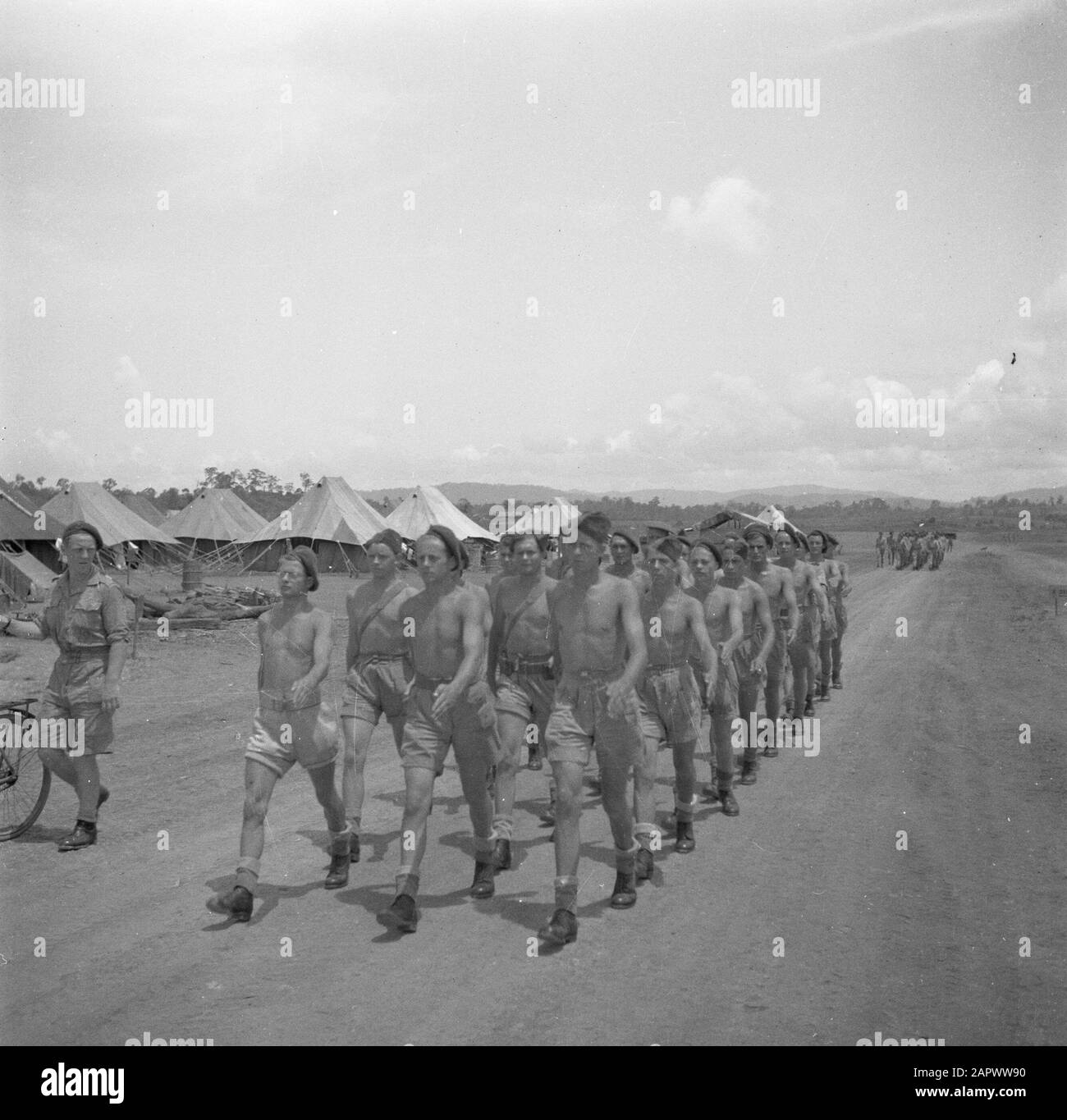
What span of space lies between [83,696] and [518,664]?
9.63ft

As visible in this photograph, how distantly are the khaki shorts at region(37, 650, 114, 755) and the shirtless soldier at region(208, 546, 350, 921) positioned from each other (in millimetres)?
1491

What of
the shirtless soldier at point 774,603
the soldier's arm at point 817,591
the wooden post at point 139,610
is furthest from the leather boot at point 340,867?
the wooden post at point 139,610

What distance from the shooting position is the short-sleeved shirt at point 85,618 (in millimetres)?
7027

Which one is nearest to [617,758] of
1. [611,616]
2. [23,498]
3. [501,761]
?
[611,616]

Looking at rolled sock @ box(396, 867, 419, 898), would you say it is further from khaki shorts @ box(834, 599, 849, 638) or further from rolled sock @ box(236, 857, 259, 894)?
khaki shorts @ box(834, 599, 849, 638)

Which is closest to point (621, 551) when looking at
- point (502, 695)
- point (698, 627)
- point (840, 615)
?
point (698, 627)

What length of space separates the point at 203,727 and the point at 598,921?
21.8 feet

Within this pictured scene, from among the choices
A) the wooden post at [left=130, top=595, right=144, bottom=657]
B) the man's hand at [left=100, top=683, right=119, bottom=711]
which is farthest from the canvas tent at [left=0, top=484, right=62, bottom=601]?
the man's hand at [left=100, top=683, right=119, bottom=711]

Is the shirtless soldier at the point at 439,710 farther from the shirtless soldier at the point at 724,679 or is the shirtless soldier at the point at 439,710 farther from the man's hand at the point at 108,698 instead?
the shirtless soldier at the point at 724,679

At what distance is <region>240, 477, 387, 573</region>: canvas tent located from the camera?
38625mm

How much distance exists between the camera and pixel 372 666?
6.86 metres

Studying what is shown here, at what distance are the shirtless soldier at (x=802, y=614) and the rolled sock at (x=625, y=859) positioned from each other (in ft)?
17.1

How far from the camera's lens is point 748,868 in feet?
22.2
